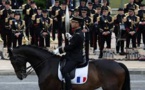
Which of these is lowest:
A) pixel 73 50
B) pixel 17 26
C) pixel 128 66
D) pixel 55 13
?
pixel 128 66

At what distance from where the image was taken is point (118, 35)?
73.5 ft

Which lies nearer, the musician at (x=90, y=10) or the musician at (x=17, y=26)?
the musician at (x=17, y=26)

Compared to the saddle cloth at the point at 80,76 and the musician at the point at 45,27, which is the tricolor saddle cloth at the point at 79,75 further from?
the musician at the point at 45,27

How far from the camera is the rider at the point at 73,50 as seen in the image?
1120 cm

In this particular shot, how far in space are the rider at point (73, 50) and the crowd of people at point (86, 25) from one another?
966 cm

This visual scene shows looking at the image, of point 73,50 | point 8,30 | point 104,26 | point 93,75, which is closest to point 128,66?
point 104,26

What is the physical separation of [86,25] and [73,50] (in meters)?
10.7

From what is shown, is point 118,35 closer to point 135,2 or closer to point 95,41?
point 95,41

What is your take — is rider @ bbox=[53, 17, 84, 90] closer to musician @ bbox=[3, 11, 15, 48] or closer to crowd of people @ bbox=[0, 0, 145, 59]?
→ crowd of people @ bbox=[0, 0, 145, 59]

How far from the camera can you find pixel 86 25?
22.0 m

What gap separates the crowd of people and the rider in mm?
9657

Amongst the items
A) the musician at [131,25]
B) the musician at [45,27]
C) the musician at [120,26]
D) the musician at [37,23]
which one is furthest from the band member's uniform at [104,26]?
the musician at [37,23]

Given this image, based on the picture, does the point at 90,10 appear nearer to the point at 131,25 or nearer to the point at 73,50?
the point at 131,25

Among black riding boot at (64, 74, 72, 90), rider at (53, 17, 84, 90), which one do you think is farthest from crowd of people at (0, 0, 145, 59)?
black riding boot at (64, 74, 72, 90)
